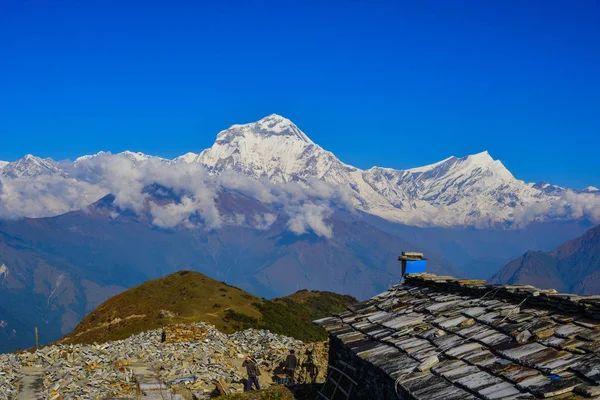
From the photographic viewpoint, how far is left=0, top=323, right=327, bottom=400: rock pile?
3181 centimetres

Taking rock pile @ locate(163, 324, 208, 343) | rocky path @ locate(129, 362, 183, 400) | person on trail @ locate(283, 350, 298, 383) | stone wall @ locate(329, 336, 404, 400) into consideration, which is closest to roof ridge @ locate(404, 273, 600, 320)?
stone wall @ locate(329, 336, 404, 400)

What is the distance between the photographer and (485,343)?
1443cm

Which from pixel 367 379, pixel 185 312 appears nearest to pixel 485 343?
pixel 367 379

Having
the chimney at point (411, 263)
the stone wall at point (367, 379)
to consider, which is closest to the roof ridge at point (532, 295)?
the chimney at point (411, 263)

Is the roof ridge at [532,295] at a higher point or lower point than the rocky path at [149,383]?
higher

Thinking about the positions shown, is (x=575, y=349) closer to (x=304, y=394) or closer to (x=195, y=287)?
(x=304, y=394)

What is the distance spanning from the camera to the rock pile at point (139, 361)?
1252 inches

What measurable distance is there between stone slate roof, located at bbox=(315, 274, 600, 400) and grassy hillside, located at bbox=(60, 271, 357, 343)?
48424 millimetres

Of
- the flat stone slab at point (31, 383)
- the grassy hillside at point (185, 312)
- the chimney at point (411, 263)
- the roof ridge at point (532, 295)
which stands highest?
the grassy hillside at point (185, 312)

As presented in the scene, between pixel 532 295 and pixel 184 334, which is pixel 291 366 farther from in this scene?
pixel 532 295

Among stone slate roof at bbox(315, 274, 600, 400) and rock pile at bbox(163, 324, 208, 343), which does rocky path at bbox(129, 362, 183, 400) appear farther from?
stone slate roof at bbox(315, 274, 600, 400)

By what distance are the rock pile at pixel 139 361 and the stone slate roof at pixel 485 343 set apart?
17.3 metres

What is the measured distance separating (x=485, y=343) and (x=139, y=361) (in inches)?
1205

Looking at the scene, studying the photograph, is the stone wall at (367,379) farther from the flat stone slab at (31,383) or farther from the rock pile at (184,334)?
the rock pile at (184,334)
